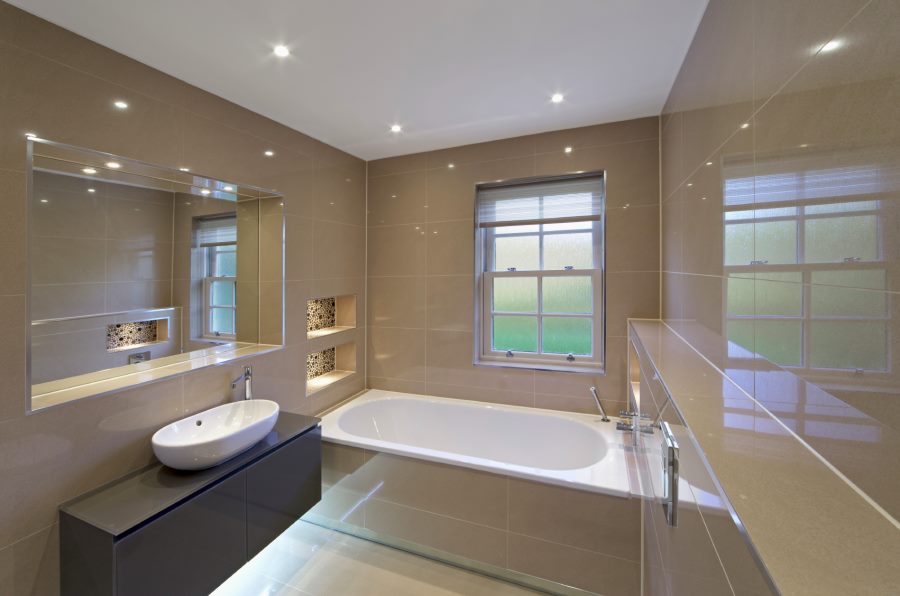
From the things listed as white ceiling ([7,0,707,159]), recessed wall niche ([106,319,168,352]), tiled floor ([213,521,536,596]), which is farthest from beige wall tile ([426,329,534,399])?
recessed wall niche ([106,319,168,352])

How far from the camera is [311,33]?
1.63 meters

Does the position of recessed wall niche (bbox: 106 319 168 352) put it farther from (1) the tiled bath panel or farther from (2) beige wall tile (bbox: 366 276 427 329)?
(2) beige wall tile (bbox: 366 276 427 329)

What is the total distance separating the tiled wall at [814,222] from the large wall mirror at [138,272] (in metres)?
2.43

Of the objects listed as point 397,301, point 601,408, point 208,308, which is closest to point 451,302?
point 397,301

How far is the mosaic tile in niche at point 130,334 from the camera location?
1.87 meters

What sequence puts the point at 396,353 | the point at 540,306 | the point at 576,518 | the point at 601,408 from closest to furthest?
the point at 576,518 < the point at 601,408 < the point at 540,306 < the point at 396,353

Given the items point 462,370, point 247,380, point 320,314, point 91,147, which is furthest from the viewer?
point 320,314

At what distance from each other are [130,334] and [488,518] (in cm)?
224

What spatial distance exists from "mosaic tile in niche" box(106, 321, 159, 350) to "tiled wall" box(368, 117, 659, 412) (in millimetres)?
1668

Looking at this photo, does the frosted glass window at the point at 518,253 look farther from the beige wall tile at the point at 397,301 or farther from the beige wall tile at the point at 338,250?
the beige wall tile at the point at 338,250

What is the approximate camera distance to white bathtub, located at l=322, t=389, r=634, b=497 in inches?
81.0

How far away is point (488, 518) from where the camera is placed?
2.07 m

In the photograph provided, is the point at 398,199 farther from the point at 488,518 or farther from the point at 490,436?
the point at 488,518

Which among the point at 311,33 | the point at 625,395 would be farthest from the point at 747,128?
the point at 625,395
